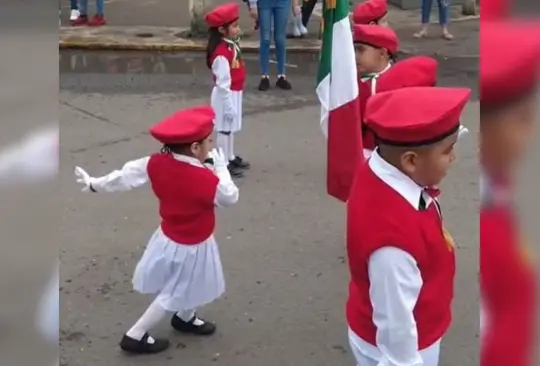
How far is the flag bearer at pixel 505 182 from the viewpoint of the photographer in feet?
4.17

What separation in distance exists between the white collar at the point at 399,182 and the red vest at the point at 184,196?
164cm

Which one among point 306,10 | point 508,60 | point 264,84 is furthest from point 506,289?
point 306,10

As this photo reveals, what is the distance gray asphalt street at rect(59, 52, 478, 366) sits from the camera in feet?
14.7

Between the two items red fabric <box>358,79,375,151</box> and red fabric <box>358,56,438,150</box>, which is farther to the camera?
red fabric <box>358,79,375,151</box>

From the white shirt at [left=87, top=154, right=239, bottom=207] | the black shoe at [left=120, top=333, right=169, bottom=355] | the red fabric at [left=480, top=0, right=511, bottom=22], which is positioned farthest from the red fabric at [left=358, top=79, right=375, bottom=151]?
the red fabric at [left=480, top=0, right=511, bottom=22]

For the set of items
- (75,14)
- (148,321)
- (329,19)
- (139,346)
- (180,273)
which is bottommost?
(139,346)

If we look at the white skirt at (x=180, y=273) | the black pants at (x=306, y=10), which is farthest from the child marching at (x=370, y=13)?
the black pants at (x=306, y=10)

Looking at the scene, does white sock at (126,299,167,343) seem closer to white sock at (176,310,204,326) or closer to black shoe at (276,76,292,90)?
white sock at (176,310,204,326)

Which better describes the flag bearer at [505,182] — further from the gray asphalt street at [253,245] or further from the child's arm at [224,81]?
the child's arm at [224,81]

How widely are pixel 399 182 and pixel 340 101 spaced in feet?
5.57

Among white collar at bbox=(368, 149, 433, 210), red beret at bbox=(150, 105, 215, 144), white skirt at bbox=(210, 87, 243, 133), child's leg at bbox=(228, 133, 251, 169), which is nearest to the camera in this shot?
white collar at bbox=(368, 149, 433, 210)

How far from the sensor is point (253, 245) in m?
5.72

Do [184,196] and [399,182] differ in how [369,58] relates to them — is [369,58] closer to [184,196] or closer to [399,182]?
[184,196]

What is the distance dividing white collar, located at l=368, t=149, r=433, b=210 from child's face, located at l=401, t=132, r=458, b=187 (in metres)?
0.02
